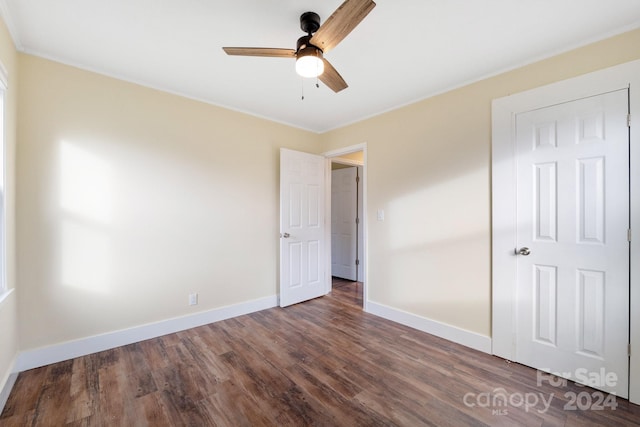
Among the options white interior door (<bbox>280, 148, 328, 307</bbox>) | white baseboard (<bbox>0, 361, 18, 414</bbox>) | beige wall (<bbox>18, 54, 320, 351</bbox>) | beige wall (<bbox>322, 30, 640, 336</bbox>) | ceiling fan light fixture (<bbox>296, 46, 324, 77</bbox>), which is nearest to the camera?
ceiling fan light fixture (<bbox>296, 46, 324, 77</bbox>)

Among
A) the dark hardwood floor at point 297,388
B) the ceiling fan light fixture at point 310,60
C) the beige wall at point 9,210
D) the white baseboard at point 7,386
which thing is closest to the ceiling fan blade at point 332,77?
the ceiling fan light fixture at point 310,60

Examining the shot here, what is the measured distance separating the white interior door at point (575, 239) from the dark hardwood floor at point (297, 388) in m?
0.24

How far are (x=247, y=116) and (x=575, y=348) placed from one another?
380cm

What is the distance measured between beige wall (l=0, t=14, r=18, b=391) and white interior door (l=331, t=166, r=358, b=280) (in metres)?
4.10

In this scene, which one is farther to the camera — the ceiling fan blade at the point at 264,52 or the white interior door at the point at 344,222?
the white interior door at the point at 344,222

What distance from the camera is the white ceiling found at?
1.59 m

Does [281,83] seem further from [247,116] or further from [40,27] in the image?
[40,27]

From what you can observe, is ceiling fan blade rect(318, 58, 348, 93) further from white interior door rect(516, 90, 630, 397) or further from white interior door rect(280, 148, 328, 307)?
white interior door rect(280, 148, 328, 307)

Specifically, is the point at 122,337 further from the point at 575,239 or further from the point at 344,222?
the point at 575,239

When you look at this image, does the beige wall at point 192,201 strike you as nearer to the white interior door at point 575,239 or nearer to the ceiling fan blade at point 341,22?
the white interior door at point 575,239

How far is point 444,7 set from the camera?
1.58 meters

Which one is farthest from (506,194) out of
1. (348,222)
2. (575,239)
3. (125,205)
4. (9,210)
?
(9,210)

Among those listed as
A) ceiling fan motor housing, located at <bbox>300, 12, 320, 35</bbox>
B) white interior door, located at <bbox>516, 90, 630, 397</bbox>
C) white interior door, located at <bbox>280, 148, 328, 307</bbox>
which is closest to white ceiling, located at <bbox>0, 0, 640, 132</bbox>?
ceiling fan motor housing, located at <bbox>300, 12, 320, 35</bbox>

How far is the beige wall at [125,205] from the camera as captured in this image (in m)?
2.09
